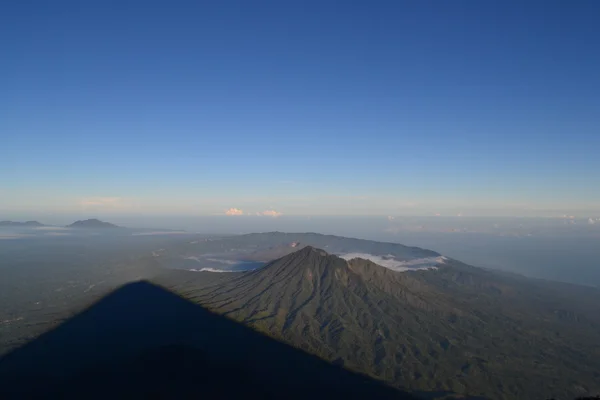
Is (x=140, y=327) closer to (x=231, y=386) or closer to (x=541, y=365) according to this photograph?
(x=231, y=386)

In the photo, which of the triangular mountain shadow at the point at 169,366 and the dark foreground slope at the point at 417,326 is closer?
the triangular mountain shadow at the point at 169,366

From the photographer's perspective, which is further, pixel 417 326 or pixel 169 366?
pixel 417 326

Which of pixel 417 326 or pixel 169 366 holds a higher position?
pixel 169 366

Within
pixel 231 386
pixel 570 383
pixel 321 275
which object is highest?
pixel 321 275

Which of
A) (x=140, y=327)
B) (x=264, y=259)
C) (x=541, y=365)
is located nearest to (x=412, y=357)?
(x=541, y=365)

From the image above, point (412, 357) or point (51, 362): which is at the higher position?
point (51, 362)
